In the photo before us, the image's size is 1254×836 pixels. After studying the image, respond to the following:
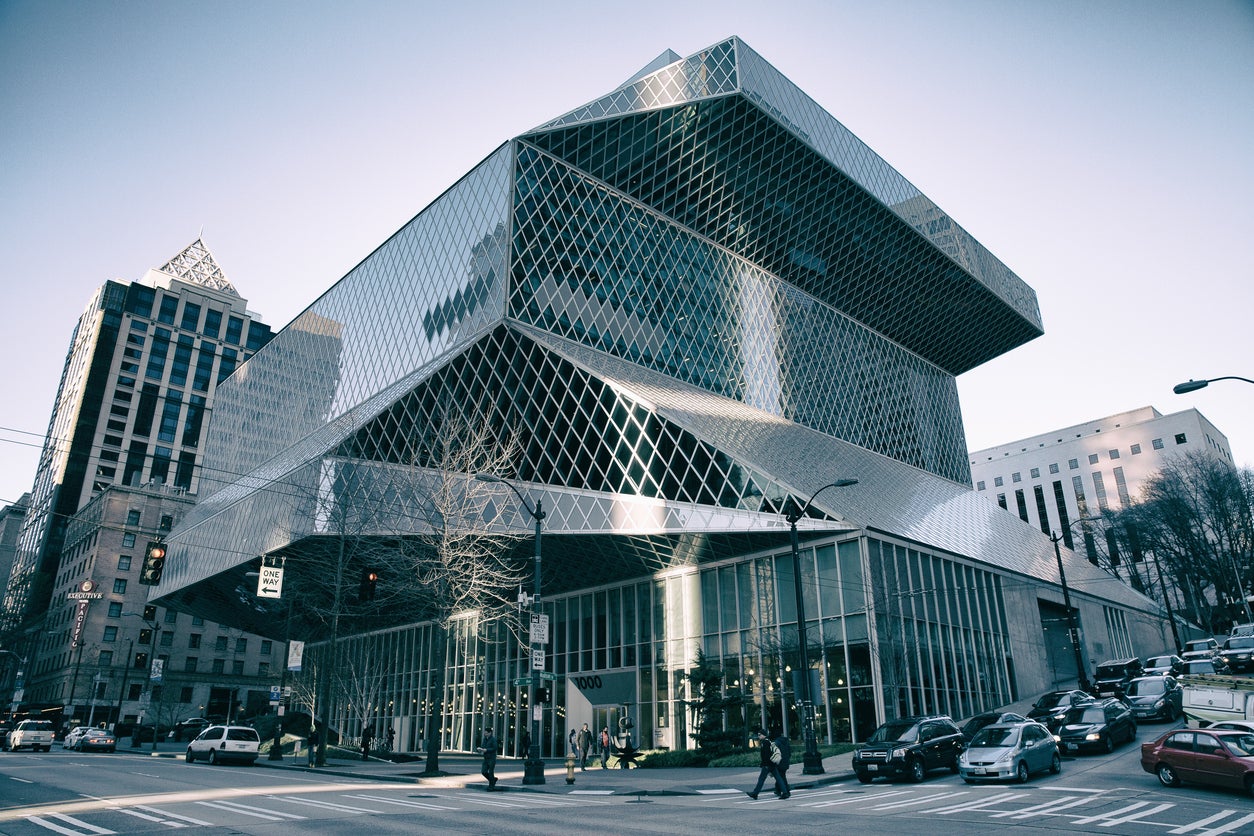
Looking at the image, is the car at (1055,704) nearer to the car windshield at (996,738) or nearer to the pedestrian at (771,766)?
the car windshield at (996,738)

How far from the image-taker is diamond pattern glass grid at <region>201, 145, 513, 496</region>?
5100 centimetres

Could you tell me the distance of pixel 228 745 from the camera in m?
35.7

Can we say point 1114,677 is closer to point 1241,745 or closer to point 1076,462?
point 1241,745

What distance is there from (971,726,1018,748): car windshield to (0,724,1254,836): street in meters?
1.20

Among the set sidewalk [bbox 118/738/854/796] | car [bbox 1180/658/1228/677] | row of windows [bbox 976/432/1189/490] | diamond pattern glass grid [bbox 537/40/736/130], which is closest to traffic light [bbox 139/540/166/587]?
sidewalk [bbox 118/738/854/796]

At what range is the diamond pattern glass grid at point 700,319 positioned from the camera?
165ft

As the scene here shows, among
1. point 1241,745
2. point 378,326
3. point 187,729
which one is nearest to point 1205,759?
point 1241,745

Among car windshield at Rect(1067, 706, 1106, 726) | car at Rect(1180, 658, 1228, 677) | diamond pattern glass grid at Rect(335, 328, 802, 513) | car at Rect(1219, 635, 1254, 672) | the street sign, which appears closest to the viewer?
the street sign

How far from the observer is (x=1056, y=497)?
129 m

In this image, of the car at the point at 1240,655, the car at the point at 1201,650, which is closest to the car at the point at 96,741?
the car at the point at 1240,655

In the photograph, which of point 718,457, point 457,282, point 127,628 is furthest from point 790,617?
point 127,628

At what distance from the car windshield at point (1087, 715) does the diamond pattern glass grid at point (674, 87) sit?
1660 inches

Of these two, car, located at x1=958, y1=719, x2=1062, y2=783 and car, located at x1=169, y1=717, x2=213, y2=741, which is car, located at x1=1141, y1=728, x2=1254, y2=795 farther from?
car, located at x1=169, y1=717, x2=213, y2=741

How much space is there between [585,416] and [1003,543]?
28.9 m
